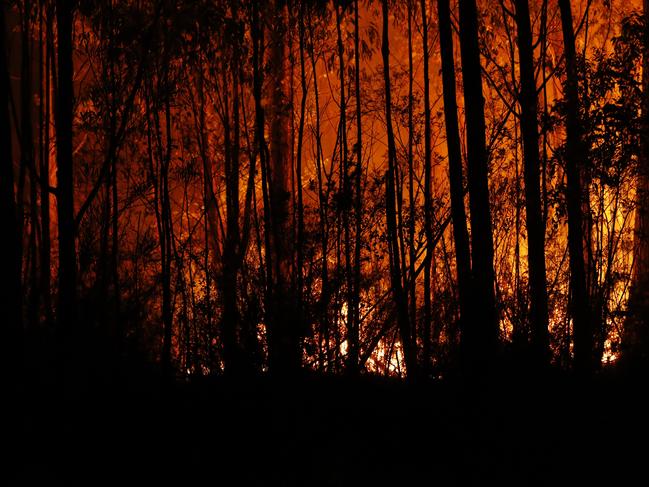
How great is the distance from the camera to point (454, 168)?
187 inches

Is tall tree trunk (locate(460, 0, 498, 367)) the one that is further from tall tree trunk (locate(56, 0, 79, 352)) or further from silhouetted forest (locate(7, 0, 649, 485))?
tall tree trunk (locate(56, 0, 79, 352))

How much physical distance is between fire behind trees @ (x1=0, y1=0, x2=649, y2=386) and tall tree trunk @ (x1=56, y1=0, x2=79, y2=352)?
0.01m

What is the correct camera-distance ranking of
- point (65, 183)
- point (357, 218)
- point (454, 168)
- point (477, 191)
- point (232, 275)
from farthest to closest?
point (357, 218), point (232, 275), point (454, 168), point (477, 191), point (65, 183)

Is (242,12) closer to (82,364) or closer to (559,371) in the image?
(82,364)

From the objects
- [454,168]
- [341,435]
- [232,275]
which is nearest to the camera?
[341,435]

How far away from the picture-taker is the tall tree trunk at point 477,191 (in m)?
4.60

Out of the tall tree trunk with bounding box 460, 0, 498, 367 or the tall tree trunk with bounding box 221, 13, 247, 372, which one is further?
the tall tree trunk with bounding box 221, 13, 247, 372

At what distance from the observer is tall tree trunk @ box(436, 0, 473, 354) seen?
187 inches

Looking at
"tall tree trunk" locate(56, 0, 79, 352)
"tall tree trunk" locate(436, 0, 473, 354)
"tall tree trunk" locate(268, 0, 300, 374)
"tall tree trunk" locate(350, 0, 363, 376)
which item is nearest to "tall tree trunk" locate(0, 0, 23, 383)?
"tall tree trunk" locate(56, 0, 79, 352)

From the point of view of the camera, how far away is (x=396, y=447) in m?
3.92

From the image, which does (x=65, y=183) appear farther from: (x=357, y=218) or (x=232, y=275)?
(x=357, y=218)

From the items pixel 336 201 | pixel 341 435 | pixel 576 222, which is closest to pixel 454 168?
pixel 576 222

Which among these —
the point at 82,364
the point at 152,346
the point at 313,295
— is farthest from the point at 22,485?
the point at 152,346

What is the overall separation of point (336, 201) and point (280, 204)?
2.82ft
